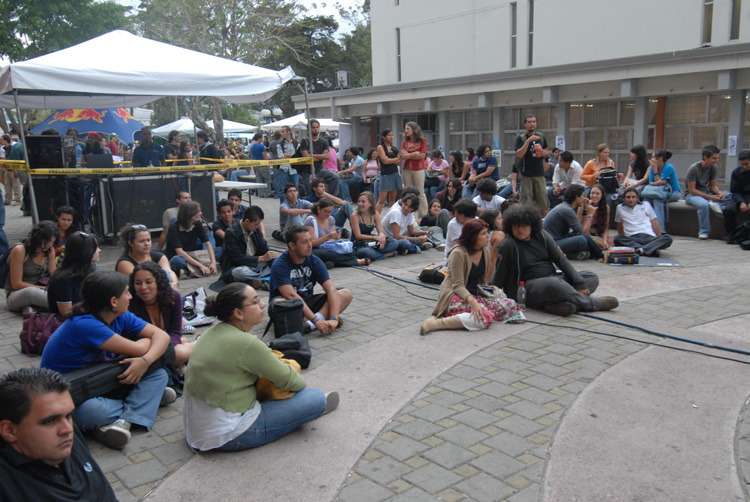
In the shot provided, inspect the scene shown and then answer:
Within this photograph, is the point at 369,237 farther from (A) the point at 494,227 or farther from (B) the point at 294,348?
(B) the point at 294,348

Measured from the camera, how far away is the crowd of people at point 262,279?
3.77m

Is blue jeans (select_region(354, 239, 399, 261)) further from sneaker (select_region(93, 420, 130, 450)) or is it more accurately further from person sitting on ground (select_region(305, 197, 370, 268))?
sneaker (select_region(93, 420, 130, 450))

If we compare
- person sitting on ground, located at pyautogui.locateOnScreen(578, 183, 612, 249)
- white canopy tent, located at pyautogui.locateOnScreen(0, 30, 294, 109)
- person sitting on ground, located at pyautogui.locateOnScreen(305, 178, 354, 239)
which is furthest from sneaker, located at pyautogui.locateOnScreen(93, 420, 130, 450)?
person sitting on ground, located at pyautogui.locateOnScreen(578, 183, 612, 249)

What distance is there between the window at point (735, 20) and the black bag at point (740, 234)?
40.4 ft

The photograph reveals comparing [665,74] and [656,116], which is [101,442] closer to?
[665,74]

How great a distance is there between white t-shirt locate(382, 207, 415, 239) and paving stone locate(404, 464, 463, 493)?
658cm

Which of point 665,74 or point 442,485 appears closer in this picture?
point 442,485

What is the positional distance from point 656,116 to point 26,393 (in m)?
20.0

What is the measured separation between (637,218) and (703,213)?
1653mm

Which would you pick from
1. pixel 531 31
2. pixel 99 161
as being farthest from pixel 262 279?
pixel 531 31

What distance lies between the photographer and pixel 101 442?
4145 millimetres

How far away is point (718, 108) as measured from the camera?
1823 centimetres

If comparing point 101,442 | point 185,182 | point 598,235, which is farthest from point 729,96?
point 101,442

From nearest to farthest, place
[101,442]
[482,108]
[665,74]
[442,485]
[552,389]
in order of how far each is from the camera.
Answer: [442,485] < [101,442] < [552,389] < [665,74] < [482,108]
